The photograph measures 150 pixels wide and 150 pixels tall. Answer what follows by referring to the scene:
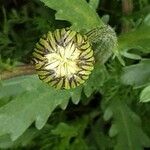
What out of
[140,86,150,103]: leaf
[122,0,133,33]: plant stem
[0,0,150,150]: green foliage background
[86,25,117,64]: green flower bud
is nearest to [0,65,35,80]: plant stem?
[0,0,150,150]: green foliage background

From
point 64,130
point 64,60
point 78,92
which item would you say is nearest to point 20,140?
point 64,130

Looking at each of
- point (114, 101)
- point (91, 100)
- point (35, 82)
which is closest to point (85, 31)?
point (35, 82)

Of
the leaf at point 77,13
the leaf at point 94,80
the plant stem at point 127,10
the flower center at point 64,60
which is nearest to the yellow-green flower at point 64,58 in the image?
the flower center at point 64,60

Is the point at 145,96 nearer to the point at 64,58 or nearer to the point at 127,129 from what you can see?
the point at 64,58

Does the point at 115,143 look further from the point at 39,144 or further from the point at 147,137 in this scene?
the point at 39,144

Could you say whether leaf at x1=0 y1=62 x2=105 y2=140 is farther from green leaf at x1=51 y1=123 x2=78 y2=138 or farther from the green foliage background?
green leaf at x1=51 y1=123 x2=78 y2=138

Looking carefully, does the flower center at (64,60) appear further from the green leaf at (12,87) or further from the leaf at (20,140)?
the leaf at (20,140)
